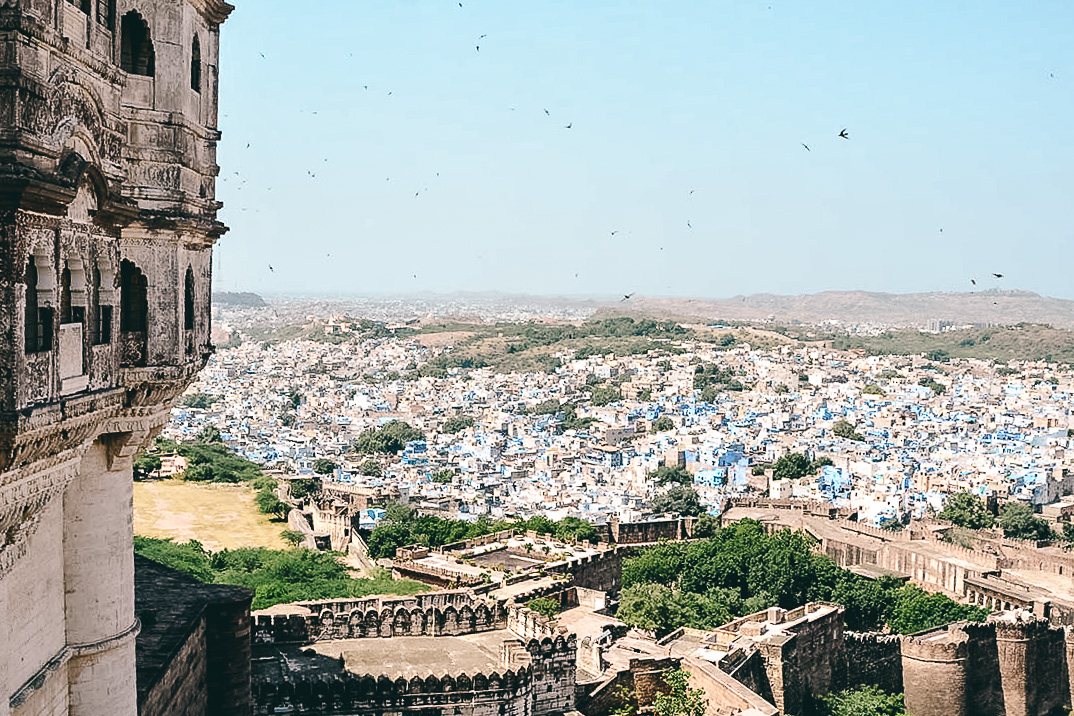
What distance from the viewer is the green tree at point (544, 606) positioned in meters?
18.9

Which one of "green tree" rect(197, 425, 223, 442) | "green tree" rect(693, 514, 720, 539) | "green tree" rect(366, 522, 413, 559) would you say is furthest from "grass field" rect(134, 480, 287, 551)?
"green tree" rect(197, 425, 223, 442)

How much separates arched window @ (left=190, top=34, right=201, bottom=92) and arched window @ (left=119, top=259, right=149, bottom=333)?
1.61m

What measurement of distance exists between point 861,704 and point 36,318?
1556 cm

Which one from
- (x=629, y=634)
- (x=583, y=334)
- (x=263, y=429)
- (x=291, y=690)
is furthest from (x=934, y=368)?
(x=291, y=690)

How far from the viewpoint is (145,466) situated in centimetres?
3697

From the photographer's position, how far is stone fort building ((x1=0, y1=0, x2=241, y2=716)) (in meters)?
5.54

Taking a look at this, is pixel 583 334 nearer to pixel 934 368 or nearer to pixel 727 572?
pixel 934 368

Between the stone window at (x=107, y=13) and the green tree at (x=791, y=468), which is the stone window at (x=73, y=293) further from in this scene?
the green tree at (x=791, y=468)

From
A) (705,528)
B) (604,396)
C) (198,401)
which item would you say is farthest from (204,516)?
(604,396)

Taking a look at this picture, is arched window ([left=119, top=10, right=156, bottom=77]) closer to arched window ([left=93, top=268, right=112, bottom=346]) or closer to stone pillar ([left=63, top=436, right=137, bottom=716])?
arched window ([left=93, top=268, right=112, bottom=346])

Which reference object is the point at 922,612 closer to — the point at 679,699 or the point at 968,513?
the point at 679,699

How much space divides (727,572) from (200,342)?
56.1ft

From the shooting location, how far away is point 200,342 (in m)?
8.68

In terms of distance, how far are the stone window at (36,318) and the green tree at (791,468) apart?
41894 millimetres
